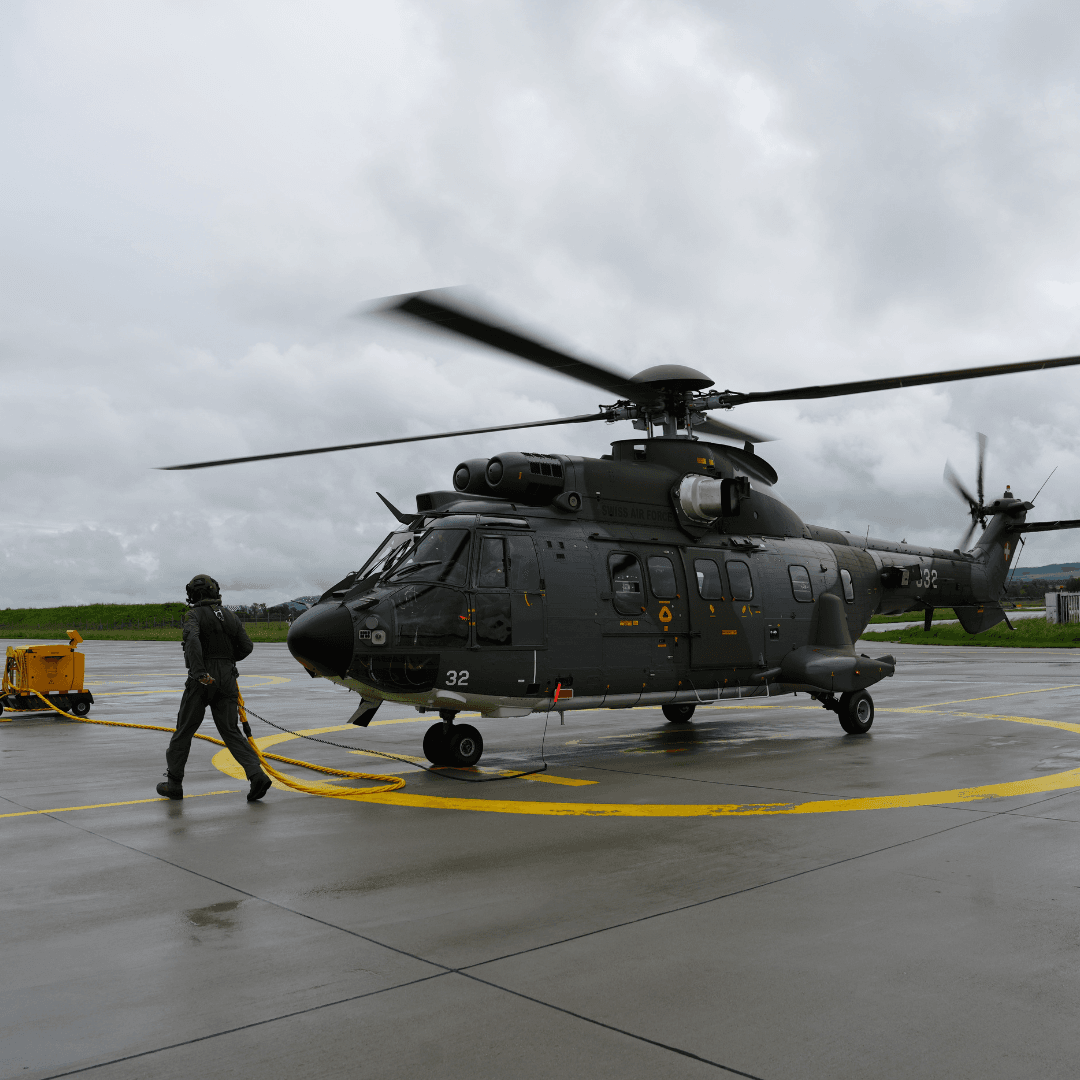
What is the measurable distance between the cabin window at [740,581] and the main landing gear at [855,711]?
2087mm

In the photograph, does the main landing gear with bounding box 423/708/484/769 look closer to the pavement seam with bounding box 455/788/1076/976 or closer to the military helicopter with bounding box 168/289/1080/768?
the military helicopter with bounding box 168/289/1080/768

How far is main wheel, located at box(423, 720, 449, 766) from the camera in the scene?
35.2ft

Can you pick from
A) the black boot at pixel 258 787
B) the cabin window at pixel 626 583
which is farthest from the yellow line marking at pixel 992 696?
the black boot at pixel 258 787

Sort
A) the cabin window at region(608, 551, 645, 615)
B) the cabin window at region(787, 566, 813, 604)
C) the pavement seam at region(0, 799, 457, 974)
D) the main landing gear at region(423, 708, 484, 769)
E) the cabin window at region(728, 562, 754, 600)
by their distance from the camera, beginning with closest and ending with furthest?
1. the pavement seam at region(0, 799, 457, 974)
2. the main landing gear at region(423, 708, 484, 769)
3. the cabin window at region(608, 551, 645, 615)
4. the cabin window at region(728, 562, 754, 600)
5. the cabin window at region(787, 566, 813, 604)

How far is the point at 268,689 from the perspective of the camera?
75.5ft

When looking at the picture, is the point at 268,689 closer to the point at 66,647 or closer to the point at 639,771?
the point at 66,647

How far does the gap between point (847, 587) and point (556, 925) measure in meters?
11.6

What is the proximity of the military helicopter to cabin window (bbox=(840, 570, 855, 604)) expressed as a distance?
0.12 ft

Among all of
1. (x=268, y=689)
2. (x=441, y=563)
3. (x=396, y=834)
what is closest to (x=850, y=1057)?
(x=396, y=834)

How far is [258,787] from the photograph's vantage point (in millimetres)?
8805

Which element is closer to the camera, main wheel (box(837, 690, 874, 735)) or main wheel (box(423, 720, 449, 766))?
main wheel (box(423, 720, 449, 766))

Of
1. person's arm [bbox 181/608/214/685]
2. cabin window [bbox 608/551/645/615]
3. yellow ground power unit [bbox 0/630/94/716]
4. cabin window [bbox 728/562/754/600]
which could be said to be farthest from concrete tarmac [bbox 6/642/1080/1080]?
yellow ground power unit [bbox 0/630/94/716]

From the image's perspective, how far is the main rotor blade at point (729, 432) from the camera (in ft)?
47.9

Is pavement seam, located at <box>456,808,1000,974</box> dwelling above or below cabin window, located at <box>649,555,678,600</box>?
below
